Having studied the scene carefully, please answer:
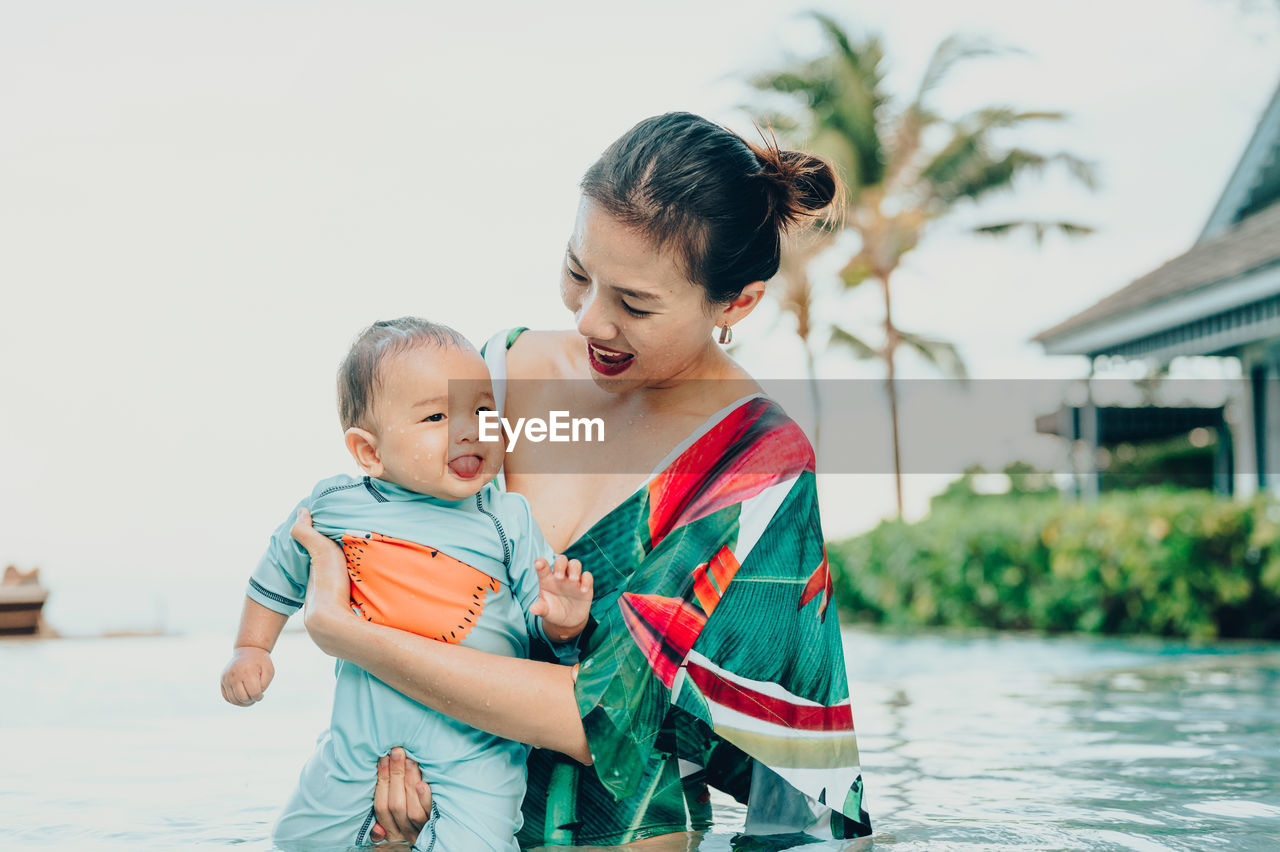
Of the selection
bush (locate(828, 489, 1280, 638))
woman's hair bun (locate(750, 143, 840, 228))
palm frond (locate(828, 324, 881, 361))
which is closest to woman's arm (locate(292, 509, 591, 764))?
woman's hair bun (locate(750, 143, 840, 228))

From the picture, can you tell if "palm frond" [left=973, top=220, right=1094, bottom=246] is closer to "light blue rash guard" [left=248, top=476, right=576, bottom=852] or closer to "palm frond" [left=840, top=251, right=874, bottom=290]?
"palm frond" [left=840, top=251, right=874, bottom=290]

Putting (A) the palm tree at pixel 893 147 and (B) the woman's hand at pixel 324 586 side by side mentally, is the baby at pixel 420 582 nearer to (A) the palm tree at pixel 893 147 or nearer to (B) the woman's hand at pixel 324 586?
(B) the woman's hand at pixel 324 586

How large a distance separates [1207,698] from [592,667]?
5881mm

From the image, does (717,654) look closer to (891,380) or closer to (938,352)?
(891,380)

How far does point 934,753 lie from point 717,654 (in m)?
2.96

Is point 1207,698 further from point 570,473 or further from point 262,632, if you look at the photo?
point 262,632

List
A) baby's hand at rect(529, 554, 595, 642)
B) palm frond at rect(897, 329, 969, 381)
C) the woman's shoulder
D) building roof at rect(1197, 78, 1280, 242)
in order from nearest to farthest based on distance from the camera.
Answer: baby's hand at rect(529, 554, 595, 642) → the woman's shoulder → building roof at rect(1197, 78, 1280, 242) → palm frond at rect(897, 329, 969, 381)

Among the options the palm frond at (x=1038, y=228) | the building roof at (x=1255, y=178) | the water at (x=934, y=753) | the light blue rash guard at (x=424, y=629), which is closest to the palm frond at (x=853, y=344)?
the palm frond at (x=1038, y=228)

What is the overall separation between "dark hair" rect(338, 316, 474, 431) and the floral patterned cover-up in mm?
513

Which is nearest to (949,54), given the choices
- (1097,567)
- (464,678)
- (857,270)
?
(857,270)

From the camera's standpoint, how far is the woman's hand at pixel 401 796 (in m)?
2.27

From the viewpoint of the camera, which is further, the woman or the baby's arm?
the baby's arm

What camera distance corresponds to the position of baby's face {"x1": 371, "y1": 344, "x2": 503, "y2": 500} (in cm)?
230

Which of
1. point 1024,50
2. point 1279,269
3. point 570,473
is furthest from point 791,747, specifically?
point 1024,50
